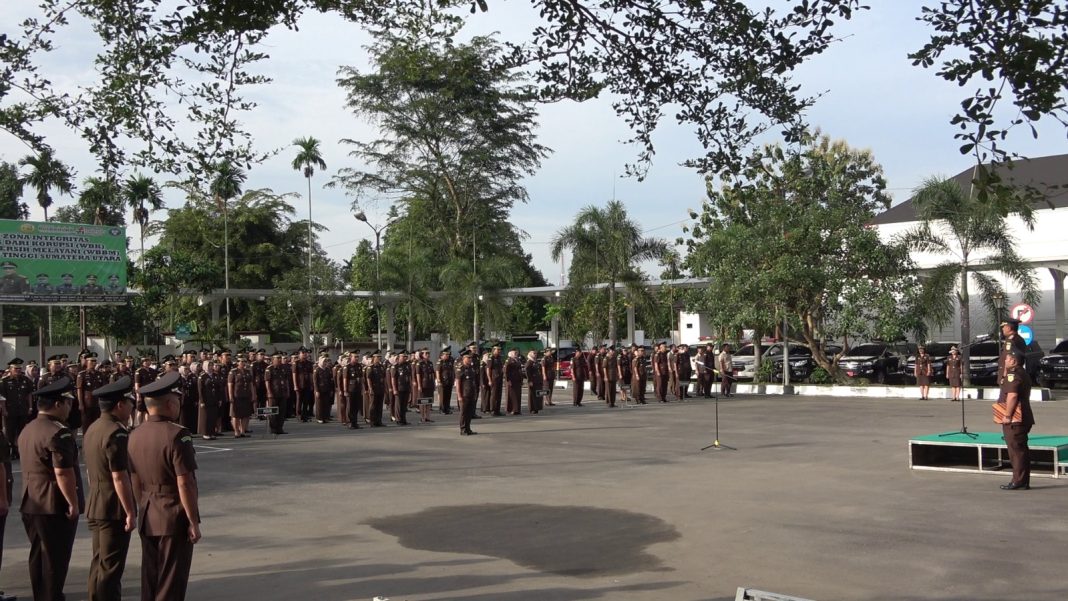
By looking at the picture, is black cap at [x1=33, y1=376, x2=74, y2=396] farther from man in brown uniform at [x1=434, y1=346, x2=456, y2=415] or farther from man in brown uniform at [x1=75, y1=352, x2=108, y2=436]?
man in brown uniform at [x1=434, y1=346, x2=456, y2=415]

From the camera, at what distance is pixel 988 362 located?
28.6 m

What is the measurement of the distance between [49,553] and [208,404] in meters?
12.2

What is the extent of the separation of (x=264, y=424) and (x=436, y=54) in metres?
15.6

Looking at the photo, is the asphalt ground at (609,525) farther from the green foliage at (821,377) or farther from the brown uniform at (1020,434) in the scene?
the green foliage at (821,377)

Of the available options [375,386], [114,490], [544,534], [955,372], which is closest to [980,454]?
[544,534]

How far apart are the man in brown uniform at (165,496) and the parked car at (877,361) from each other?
28.2 meters

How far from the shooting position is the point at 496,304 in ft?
129

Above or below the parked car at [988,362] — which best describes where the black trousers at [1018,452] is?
below

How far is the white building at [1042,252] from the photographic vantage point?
35.1 meters

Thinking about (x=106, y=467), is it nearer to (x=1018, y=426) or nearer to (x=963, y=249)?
(x=1018, y=426)

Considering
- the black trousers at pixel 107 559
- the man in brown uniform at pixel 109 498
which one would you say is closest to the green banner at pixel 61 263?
the man in brown uniform at pixel 109 498

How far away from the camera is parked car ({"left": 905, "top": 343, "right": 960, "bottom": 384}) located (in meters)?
30.6

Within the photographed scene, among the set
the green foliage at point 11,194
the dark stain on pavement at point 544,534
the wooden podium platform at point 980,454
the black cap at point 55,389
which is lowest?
the dark stain on pavement at point 544,534

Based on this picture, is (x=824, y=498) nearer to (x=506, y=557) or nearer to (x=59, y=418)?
(x=506, y=557)
